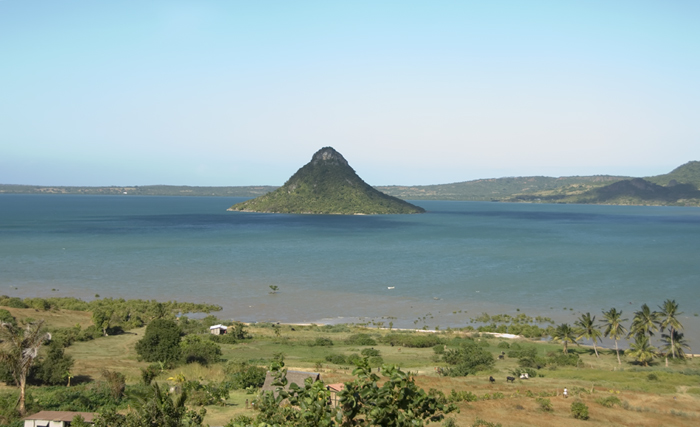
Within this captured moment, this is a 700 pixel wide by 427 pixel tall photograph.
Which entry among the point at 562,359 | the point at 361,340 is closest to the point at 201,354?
the point at 361,340

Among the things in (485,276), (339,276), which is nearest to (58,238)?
(339,276)

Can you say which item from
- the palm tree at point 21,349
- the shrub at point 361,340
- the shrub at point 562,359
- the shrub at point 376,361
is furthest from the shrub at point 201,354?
the shrub at point 562,359

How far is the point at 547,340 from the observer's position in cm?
4316

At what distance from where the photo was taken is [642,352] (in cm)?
3569

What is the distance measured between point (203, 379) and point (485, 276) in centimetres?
5140

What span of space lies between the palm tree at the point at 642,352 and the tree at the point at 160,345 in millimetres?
31514

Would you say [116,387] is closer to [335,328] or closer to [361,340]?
[361,340]

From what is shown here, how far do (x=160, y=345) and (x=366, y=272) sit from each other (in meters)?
45.3

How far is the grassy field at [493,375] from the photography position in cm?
2244

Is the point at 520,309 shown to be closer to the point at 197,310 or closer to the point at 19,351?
the point at 197,310

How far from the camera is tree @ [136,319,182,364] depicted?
3078 cm

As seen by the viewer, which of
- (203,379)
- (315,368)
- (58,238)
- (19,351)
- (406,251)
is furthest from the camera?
(58,238)

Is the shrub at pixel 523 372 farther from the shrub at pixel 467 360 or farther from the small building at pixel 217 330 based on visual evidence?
the small building at pixel 217 330

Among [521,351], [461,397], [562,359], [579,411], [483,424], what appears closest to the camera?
[483,424]
